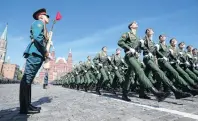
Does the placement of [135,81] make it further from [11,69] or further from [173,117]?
[11,69]

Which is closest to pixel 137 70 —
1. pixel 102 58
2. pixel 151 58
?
pixel 151 58

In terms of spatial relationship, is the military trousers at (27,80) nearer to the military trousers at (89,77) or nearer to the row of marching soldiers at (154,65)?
the row of marching soldiers at (154,65)

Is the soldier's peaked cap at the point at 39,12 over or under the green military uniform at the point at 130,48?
over

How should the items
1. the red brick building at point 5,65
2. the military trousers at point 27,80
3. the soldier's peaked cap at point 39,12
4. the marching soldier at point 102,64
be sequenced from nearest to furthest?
the military trousers at point 27,80
the soldier's peaked cap at point 39,12
the marching soldier at point 102,64
the red brick building at point 5,65

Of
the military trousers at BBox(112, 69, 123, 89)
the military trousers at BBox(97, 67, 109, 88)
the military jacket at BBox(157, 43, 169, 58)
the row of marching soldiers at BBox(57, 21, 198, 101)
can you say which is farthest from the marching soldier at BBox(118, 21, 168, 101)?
the military trousers at BBox(97, 67, 109, 88)

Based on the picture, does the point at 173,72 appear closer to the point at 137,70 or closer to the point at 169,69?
the point at 169,69

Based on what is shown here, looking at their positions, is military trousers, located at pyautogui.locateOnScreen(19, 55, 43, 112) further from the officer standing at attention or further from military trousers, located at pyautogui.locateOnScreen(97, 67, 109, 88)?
military trousers, located at pyautogui.locateOnScreen(97, 67, 109, 88)

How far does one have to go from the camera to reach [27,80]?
14.7ft

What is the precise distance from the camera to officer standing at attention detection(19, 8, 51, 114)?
14.7 feet

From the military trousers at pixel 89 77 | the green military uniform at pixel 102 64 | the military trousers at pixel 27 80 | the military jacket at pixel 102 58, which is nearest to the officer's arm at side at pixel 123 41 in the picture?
the military trousers at pixel 27 80

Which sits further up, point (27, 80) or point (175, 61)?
point (175, 61)

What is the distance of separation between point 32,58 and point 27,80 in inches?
19.3

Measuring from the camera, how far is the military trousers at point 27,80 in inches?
175

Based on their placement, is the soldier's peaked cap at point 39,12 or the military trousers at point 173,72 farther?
the military trousers at point 173,72
